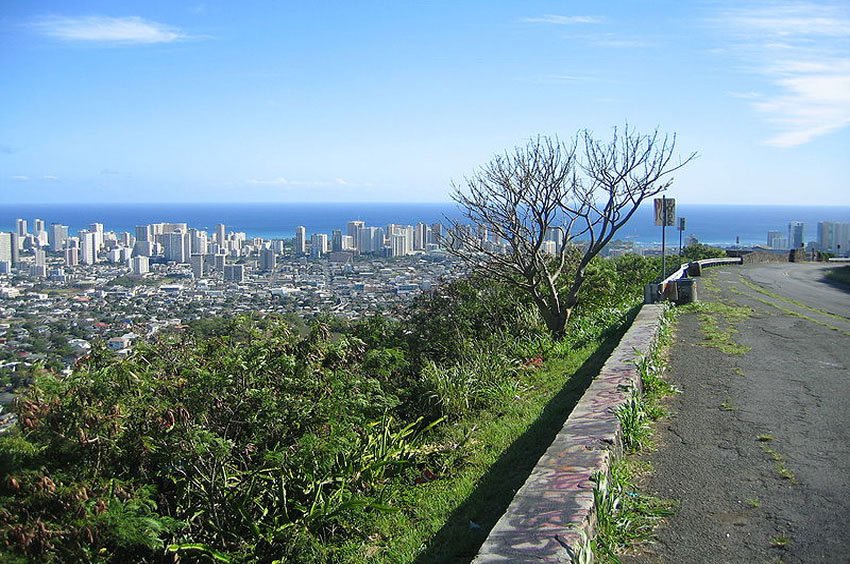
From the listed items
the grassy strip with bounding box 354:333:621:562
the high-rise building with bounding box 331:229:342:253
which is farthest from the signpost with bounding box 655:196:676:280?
the high-rise building with bounding box 331:229:342:253

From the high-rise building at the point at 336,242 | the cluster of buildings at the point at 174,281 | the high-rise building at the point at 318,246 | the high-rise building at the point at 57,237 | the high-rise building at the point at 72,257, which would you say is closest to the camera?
the cluster of buildings at the point at 174,281

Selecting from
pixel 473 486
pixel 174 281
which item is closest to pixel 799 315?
pixel 473 486

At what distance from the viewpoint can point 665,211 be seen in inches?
→ 651

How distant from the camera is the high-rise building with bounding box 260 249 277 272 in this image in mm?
23225

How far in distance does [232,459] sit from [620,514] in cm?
287

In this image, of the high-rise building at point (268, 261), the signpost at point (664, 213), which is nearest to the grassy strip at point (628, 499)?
the signpost at point (664, 213)

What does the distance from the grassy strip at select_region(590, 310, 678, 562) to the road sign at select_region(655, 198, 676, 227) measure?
9888 millimetres

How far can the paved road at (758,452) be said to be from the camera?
14.8ft

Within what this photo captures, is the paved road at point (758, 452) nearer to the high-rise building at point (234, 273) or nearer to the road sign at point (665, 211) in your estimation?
the road sign at point (665, 211)

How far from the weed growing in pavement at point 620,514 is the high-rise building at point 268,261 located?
18.6 metres

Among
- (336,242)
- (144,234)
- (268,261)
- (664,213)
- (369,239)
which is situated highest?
(664,213)

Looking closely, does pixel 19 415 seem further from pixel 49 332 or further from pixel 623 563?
pixel 49 332

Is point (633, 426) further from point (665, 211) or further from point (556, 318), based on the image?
point (665, 211)

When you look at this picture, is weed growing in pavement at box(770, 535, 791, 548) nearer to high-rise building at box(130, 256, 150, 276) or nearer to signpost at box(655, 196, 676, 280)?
signpost at box(655, 196, 676, 280)
